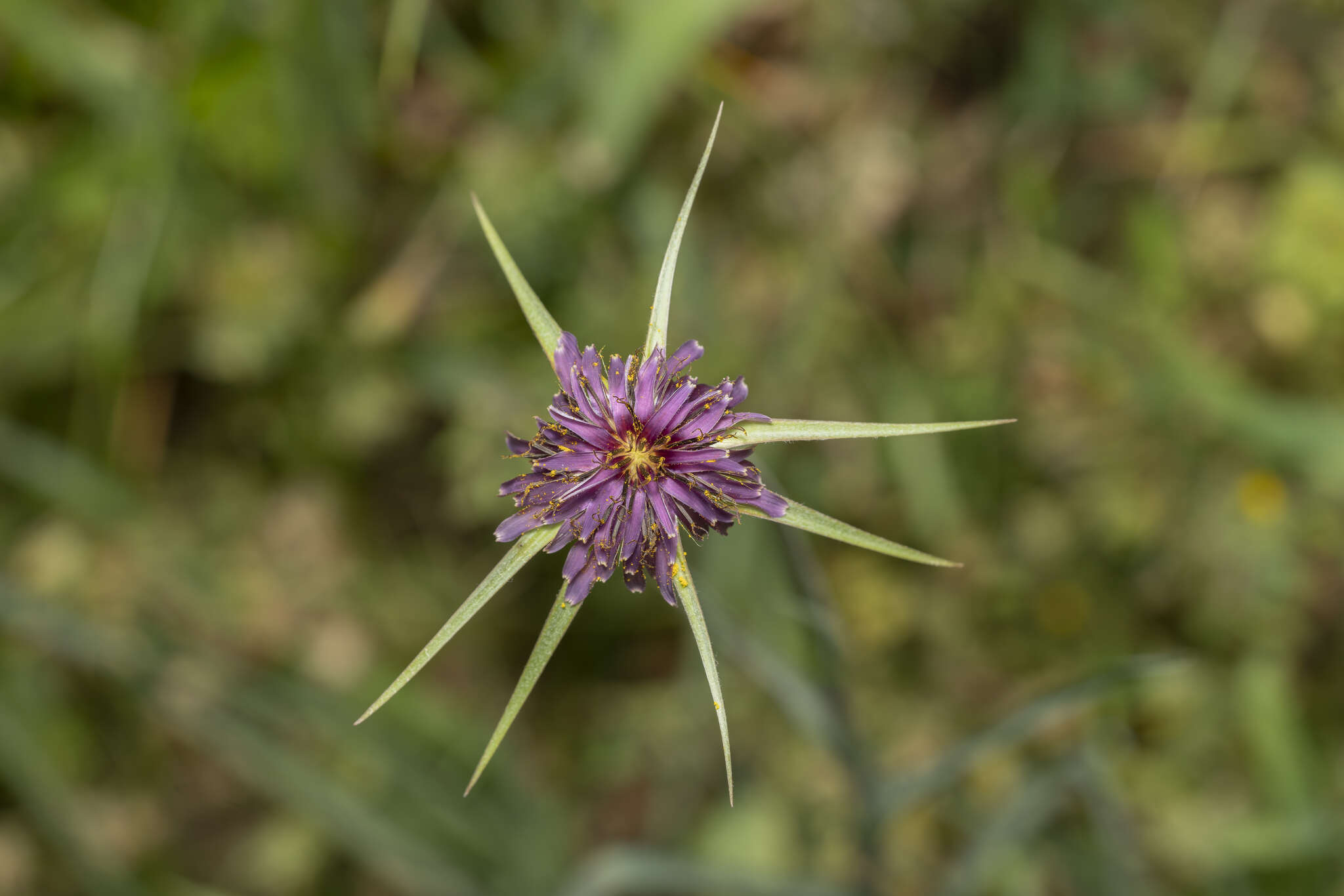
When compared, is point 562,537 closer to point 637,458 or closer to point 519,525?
point 519,525

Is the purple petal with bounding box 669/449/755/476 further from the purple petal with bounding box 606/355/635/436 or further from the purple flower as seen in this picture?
the purple petal with bounding box 606/355/635/436

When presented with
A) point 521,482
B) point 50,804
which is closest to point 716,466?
point 521,482

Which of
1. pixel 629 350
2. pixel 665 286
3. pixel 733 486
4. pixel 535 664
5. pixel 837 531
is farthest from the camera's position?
pixel 629 350

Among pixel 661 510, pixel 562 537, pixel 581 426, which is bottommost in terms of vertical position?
pixel 562 537

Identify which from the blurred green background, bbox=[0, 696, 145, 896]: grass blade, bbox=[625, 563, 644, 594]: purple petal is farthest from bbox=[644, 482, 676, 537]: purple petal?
bbox=[0, 696, 145, 896]: grass blade

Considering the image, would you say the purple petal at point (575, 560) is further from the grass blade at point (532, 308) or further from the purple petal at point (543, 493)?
the grass blade at point (532, 308)

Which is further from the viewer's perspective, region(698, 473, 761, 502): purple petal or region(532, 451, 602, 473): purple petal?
region(532, 451, 602, 473): purple petal
